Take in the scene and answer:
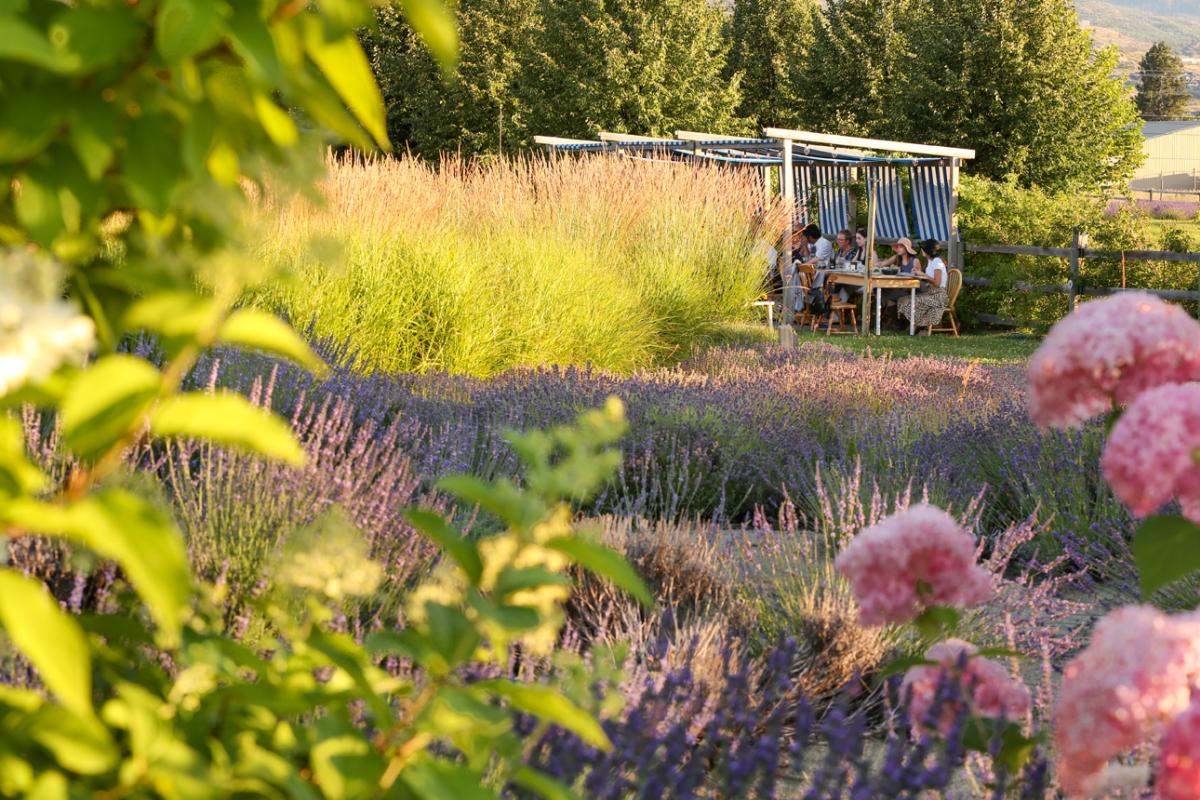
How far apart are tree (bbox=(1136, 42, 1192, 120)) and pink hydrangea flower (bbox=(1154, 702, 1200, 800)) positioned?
127 meters

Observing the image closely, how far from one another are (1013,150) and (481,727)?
24.2 m

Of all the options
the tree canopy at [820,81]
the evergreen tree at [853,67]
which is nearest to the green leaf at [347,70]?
the tree canopy at [820,81]

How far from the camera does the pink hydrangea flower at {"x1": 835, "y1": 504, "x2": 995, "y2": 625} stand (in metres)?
1.63

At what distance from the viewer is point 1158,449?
1372 millimetres

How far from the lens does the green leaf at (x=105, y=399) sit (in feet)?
2.65

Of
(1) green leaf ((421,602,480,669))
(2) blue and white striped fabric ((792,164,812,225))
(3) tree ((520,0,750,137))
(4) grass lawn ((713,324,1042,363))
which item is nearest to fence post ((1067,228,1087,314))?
(4) grass lawn ((713,324,1042,363))

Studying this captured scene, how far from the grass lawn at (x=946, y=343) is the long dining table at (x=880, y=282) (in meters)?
0.20

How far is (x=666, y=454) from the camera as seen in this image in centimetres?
552

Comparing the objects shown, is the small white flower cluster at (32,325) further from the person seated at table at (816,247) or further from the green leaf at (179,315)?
the person seated at table at (816,247)

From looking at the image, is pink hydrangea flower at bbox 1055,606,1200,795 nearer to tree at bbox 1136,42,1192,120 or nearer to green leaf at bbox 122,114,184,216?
green leaf at bbox 122,114,184,216

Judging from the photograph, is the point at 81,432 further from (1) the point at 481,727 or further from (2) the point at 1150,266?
(2) the point at 1150,266

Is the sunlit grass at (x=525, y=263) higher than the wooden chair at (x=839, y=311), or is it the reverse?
the sunlit grass at (x=525, y=263)

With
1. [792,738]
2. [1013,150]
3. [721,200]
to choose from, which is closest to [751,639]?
[792,738]

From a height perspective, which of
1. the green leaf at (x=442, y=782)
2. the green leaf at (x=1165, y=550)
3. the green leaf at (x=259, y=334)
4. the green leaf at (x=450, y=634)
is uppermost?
the green leaf at (x=259, y=334)
